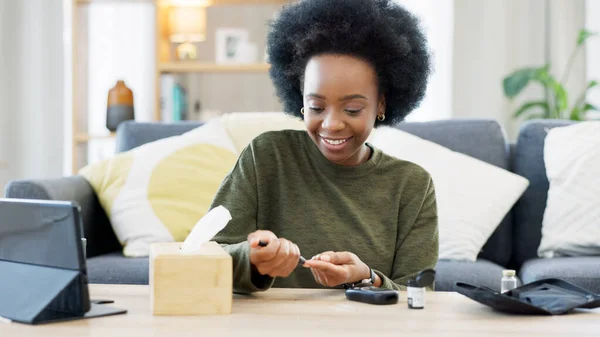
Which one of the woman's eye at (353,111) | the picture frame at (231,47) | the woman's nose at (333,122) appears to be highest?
the picture frame at (231,47)

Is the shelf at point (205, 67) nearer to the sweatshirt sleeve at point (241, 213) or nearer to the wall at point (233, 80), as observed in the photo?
the wall at point (233, 80)

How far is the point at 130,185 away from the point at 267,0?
176cm

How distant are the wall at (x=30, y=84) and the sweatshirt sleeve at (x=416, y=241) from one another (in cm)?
305

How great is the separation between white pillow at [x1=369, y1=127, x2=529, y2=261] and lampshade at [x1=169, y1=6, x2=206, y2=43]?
5.56ft

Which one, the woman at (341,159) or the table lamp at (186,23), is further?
the table lamp at (186,23)

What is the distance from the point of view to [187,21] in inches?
159

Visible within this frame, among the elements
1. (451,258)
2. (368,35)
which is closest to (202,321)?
(368,35)

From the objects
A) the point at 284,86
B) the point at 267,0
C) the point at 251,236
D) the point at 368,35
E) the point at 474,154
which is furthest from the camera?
the point at 267,0

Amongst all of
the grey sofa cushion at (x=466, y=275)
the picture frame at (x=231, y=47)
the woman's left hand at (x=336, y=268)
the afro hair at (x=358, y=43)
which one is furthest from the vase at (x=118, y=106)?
the woman's left hand at (x=336, y=268)

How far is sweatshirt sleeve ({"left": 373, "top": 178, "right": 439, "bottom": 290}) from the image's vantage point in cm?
152

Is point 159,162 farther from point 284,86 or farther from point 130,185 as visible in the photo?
point 284,86

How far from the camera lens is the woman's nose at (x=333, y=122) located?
4.65 feet

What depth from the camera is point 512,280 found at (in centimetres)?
133

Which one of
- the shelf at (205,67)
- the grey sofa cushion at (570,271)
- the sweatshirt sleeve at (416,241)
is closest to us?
the sweatshirt sleeve at (416,241)
